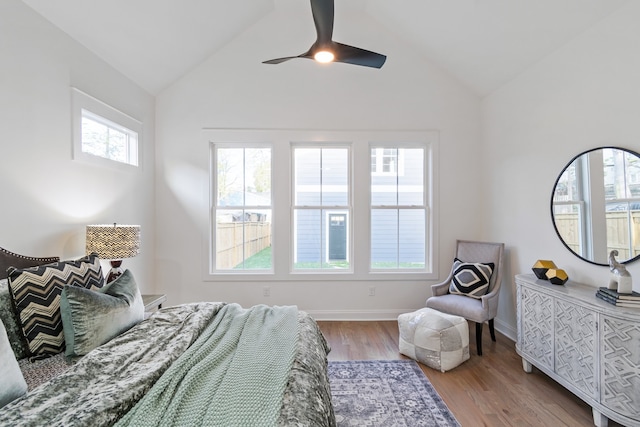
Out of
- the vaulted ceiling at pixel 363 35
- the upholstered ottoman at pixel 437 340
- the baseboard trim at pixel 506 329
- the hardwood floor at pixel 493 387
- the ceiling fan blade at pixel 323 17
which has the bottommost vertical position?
the hardwood floor at pixel 493 387

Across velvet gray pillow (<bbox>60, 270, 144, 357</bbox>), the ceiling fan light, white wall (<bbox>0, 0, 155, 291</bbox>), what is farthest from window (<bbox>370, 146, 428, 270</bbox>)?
white wall (<bbox>0, 0, 155, 291</bbox>)

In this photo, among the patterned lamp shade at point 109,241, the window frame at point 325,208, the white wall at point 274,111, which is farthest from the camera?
the window frame at point 325,208

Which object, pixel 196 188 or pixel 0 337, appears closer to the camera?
pixel 0 337

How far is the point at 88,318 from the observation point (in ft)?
4.80

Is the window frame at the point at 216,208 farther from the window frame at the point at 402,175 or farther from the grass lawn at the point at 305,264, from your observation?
the window frame at the point at 402,175

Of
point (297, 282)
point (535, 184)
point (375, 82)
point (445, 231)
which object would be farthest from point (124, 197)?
point (535, 184)

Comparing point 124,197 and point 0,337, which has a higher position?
point 124,197

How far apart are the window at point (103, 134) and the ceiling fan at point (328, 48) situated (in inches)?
75.8

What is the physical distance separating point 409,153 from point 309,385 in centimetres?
325

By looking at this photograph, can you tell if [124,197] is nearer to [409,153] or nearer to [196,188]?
[196,188]

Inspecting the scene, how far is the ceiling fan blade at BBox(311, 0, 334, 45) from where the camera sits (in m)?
1.65

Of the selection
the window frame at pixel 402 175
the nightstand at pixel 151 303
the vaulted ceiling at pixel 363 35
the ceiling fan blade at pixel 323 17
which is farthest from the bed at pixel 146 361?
the window frame at pixel 402 175

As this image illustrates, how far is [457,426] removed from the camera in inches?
73.0

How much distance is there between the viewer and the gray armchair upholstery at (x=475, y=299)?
9.10 feet
